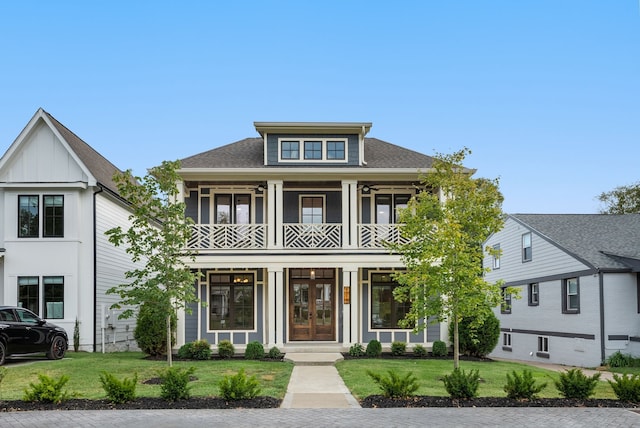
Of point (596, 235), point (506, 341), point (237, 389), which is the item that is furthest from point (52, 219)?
point (506, 341)

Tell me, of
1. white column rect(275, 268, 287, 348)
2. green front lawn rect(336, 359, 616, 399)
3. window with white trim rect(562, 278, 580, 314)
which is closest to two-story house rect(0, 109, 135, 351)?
white column rect(275, 268, 287, 348)

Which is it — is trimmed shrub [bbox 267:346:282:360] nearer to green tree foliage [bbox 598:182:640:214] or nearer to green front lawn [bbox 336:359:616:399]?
green front lawn [bbox 336:359:616:399]

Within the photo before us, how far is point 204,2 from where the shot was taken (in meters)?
16.4

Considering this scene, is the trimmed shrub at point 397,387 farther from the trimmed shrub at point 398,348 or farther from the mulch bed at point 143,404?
the trimmed shrub at point 398,348

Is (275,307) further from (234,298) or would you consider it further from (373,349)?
(373,349)

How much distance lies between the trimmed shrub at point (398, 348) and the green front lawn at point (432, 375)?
46.6 inches

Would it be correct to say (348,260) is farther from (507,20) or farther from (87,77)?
(87,77)

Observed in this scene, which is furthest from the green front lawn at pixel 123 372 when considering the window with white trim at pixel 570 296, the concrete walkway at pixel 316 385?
the window with white trim at pixel 570 296

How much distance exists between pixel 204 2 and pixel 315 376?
32.3 ft

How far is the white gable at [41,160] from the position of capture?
2177 cm

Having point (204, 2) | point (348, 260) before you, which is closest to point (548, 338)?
point (348, 260)

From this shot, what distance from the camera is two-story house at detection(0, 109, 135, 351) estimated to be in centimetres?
2152

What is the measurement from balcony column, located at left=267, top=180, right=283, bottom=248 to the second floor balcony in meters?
0.12

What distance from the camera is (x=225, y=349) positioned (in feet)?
66.1
